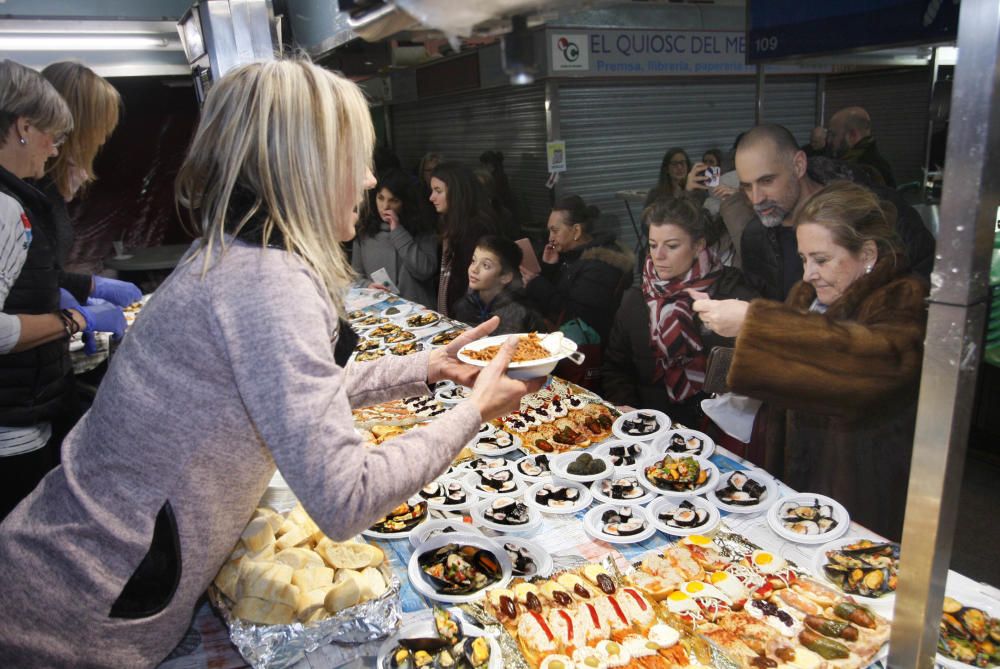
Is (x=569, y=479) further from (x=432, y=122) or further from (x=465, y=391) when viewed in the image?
(x=432, y=122)

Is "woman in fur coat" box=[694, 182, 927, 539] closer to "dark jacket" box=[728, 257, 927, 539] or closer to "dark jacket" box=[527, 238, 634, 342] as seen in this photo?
"dark jacket" box=[728, 257, 927, 539]

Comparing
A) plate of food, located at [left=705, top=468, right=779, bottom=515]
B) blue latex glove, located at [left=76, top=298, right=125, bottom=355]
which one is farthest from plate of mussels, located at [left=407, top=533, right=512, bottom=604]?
blue latex glove, located at [left=76, top=298, right=125, bottom=355]

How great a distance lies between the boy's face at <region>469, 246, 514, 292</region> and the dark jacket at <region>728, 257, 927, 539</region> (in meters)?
1.84

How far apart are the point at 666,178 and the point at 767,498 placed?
1925mm

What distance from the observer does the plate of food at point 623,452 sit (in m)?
2.23

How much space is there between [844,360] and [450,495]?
1475mm

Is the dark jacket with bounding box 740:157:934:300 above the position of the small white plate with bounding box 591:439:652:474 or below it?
above

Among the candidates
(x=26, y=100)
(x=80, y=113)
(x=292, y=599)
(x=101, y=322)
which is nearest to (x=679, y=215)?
(x=292, y=599)

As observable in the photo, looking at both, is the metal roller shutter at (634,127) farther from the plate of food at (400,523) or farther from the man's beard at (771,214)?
the plate of food at (400,523)

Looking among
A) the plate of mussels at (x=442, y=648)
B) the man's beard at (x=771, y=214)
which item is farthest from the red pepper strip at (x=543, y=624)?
the man's beard at (x=771, y=214)

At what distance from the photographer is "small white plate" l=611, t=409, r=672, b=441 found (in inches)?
93.1

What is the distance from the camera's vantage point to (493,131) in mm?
4508

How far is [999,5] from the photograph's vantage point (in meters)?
0.88

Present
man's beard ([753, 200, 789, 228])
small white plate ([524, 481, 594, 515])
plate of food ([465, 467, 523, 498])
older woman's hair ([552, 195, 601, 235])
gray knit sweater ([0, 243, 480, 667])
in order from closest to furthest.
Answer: gray knit sweater ([0, 243, 480, 667]) → small white plate ([524, 481, 594, 515]) → plate of food ([465, 467, 523, 498]) → man's beard ([753, 200, 789, 228]) → older woman's hair ([552, 195, 601, 235])
